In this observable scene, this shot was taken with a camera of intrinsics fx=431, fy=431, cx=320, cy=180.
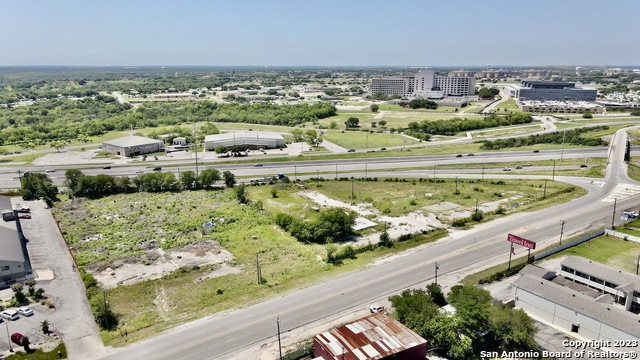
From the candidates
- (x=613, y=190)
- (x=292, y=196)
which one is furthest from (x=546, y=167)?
Answer: (x=292, y=196)

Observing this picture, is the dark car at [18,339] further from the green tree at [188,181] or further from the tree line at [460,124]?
the tree line at [460,124]

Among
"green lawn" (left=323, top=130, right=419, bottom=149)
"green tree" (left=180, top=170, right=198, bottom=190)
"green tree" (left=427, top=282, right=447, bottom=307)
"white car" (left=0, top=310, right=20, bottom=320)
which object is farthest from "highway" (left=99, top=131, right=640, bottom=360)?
"green lawn" (left=323, top=130, right=419, bottom=149)

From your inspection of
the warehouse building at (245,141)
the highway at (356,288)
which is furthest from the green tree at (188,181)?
the highway at (356,288)

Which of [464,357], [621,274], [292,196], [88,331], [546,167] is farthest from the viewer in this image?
[546,167]

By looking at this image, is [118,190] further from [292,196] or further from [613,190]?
[613,190]

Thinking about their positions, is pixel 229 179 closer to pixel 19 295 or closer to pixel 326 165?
pixel 326 165

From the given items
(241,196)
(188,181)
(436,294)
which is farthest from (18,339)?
(188,181)
